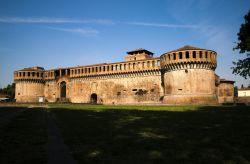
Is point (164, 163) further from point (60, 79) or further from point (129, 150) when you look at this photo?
point (60, 79)

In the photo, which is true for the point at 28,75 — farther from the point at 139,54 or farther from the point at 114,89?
the point at 139,54

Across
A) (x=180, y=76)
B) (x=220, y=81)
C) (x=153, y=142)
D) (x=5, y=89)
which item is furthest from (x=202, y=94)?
(x=5, y=89)

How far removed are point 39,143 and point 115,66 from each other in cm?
4392

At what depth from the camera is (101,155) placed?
5.46 m

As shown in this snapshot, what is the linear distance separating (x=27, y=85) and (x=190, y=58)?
39844mm

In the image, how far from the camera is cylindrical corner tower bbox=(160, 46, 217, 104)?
38469 millimetres

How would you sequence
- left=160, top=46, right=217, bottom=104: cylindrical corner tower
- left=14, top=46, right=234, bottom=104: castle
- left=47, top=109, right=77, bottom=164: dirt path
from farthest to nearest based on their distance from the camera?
1. left=14, top=46, right=234, bottom=104: castle
2. left=160, top=46, right=217, bottom=104: cylindrical corner tower
3. left=47, top=109, right=77, bottom=164: dirt path

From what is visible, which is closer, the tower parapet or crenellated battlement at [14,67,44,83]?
the tower parapet

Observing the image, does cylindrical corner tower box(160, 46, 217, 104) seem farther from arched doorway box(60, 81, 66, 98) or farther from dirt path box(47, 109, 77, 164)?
dirt path box(47, 109, 77, 164)

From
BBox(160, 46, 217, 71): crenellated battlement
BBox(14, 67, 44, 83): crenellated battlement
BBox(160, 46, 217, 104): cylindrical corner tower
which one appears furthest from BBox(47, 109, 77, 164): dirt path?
BBox(14, 67, 44, 83): crenellated battlement

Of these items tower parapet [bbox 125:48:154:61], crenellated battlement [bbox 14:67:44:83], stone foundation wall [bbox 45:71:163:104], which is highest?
tower parapet [bbox 125:48:154:61]

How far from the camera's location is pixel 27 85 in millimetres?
60188

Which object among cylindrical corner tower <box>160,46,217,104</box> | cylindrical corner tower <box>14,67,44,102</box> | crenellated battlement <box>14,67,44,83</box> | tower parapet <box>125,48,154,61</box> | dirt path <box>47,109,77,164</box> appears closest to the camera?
dirt path <box>47,109,77,164</box>

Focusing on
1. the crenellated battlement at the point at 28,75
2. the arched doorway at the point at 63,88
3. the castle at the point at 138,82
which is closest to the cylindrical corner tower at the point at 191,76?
the castle at the point at 138,82
